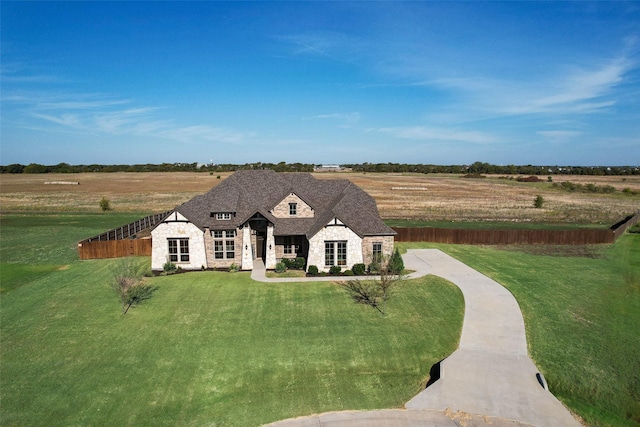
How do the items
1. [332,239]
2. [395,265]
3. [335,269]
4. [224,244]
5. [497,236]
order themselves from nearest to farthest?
[395,265]
[335,269]
[332,239]
[224,244]
[497,236]

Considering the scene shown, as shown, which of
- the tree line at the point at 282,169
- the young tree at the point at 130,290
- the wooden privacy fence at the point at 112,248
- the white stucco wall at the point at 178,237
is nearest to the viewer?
the young tree at the point at 130,290

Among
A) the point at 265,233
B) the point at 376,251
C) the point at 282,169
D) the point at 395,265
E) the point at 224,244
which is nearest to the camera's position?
the point at 395,265

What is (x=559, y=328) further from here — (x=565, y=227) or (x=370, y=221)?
(x=565, y=227)

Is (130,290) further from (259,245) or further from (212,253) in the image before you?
(259,245)

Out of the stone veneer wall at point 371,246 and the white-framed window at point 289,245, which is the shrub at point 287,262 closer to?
the white-framed window at point 289,245

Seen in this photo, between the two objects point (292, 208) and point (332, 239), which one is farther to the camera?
point (292, 208)

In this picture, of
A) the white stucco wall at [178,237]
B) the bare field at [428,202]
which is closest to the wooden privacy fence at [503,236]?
the bare field at [428,202]

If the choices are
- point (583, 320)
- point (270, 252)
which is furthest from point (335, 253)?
point (583, 320)

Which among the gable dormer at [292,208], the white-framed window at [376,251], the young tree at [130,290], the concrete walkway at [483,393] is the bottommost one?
the concrete walkway at [483,393]
